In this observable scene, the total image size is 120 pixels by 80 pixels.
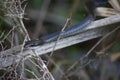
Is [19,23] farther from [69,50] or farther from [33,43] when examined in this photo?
[69,50]

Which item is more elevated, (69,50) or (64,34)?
(64,34)

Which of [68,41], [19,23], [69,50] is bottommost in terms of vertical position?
[69,50]

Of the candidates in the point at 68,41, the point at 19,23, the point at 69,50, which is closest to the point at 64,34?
the point at 68,41

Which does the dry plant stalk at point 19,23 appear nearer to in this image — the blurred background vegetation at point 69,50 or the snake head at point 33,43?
the snake head at point 33,43

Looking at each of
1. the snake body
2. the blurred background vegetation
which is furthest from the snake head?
the blurred background vegetation

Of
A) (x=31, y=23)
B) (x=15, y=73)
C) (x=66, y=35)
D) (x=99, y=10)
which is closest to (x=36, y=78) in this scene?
(x=15, y=73)

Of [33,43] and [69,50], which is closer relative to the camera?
[33,43]

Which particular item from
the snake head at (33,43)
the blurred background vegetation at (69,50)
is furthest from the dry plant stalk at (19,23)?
the blurred background vegetation at (69,50)

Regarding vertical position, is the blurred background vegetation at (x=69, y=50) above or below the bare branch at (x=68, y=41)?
below

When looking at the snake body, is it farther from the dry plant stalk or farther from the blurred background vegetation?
the blurred background vegetation
